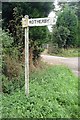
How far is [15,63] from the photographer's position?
7668mm

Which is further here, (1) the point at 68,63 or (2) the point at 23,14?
(1) the point at 68,63

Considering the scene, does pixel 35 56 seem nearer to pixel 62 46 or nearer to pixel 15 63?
pixel 15 63

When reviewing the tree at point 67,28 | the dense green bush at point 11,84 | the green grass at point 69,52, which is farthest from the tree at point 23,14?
the tree at point 67,28

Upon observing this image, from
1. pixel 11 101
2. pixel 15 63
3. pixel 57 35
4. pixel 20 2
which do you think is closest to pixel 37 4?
pixel 20 2

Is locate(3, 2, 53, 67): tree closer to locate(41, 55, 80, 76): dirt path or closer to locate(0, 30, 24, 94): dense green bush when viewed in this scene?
locate(0, 30, 24, 94): dense green bush

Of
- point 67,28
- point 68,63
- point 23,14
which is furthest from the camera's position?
point 67,28

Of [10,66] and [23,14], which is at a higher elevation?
[23,14]

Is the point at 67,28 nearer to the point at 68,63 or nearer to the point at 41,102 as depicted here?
the point at 68,63

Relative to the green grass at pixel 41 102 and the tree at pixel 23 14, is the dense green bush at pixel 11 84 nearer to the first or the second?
the green grass at pixel 41 102

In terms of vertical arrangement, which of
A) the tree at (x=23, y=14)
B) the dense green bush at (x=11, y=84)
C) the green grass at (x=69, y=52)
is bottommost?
the green grass at (x=69, y=52)

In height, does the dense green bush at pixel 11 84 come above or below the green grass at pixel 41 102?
above

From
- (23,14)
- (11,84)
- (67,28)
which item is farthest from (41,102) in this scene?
(67,28)

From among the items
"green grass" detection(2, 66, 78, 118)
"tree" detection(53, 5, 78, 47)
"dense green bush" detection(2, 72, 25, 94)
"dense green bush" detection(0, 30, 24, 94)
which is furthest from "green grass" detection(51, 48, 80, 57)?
"dense green bush" detection(2, 72, 25, 94)

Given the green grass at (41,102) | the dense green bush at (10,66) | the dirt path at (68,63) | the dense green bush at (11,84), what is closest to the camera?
the green grass at (41,102)
